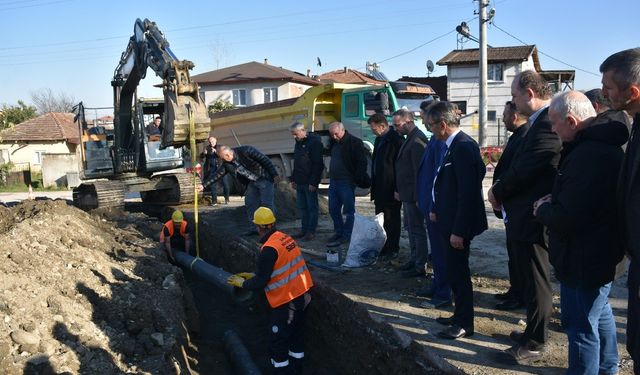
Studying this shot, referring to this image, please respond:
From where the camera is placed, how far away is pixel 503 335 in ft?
14.1

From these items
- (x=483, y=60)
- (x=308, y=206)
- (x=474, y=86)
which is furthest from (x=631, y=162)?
(x=474, y=86)

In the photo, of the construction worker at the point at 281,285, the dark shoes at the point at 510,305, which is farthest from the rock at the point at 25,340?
the dark shoes at the point at 510,305

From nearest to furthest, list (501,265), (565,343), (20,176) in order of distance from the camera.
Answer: (565,343)
(501,265)
(20,176)

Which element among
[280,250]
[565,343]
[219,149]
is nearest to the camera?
[565,343]

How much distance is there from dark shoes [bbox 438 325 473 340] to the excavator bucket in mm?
4636

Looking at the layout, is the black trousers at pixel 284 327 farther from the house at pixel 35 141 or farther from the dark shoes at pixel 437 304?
the house at pixel 35 141

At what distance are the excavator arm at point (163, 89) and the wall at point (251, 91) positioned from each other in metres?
22.9

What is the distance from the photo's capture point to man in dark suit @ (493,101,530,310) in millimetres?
3988

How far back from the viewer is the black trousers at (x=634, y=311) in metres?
2.37

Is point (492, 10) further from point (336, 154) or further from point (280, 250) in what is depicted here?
point (280, 250)

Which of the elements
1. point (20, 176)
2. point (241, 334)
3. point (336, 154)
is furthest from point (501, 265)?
point (20, 176)

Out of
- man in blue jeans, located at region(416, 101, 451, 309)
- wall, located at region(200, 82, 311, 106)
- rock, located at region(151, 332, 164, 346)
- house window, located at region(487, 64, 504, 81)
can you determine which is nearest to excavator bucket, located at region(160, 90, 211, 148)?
rock, located at region(151, 332, 164, 346)

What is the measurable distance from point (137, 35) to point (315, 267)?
5.88 m

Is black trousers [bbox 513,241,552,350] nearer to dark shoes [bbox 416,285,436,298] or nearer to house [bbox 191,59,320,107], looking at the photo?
dark shoes [bbox 416,285,436,298]
